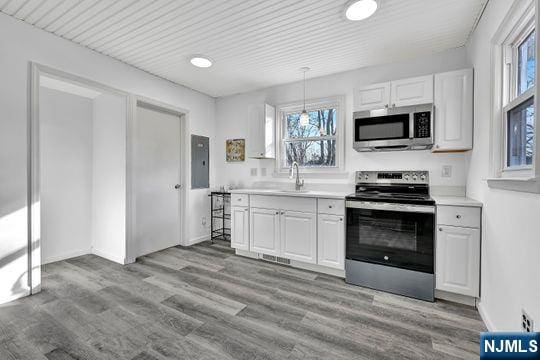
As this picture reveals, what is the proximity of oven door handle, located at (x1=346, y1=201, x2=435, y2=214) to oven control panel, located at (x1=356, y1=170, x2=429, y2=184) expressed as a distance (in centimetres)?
64

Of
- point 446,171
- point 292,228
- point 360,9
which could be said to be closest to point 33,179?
point 292,228

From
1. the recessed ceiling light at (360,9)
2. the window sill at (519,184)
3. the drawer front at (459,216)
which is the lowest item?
the drawer front at (459,216)

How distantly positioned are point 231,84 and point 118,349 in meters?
3.43

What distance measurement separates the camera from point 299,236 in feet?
9.79

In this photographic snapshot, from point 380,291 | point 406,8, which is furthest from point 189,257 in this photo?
point 406,8

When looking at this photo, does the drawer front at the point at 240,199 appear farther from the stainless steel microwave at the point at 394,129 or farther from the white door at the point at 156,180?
the stainless steel microwave at the point at 394,129

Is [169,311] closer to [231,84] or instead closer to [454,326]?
[454,326]

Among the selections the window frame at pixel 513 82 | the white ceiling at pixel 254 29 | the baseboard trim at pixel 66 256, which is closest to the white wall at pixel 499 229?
the window frame at pixel 513 82

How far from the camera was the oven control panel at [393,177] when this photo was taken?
111 inches

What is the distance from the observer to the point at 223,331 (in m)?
1.82

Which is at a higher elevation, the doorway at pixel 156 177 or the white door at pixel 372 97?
the white door at pixel 372 97

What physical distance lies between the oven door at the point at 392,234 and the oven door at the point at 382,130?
2.40ft

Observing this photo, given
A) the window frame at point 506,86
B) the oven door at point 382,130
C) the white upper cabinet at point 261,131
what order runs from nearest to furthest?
1. the window frame at point 506,86
2. the oven door at point 382,130
3. the white upper cabinet at point 261,131

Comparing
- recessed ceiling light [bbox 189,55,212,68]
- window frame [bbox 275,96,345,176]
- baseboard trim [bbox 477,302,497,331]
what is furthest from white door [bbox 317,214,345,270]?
recessed ceiling light [bbox 189,55,212,68]
